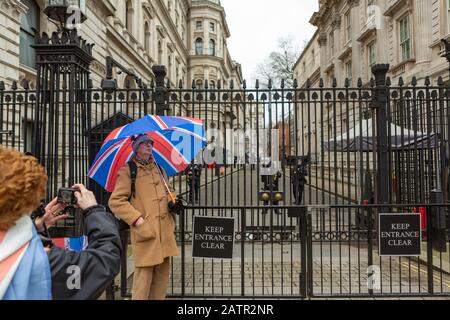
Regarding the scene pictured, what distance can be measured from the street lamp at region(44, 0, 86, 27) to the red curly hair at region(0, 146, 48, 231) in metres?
3.79

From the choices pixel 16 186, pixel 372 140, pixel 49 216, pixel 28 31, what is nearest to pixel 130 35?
pixel 28 31

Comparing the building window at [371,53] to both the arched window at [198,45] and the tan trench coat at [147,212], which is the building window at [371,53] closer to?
the tan trench coat at [147,212]

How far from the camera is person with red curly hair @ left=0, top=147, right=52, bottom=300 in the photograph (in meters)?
1.53

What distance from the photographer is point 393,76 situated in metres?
18.9

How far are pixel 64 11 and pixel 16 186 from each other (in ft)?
13.3

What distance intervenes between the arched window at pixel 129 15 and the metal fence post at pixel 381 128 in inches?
920

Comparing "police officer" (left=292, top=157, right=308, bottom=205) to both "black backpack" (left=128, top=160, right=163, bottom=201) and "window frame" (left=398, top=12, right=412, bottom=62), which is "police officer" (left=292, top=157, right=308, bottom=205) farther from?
"window frame" (left=398, top=12, right=412, bottom=62)

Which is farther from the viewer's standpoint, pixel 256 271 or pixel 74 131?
pixel 256 271

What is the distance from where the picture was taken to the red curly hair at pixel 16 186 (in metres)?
1.59

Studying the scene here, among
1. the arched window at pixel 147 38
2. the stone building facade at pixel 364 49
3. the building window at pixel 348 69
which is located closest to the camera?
the stone building facade at pixel 364 49

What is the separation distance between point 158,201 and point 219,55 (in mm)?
66538

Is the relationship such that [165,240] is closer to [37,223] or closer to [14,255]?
[37,223]

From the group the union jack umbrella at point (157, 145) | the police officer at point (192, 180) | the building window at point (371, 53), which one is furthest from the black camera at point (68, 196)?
the building window at point (371, 53)
